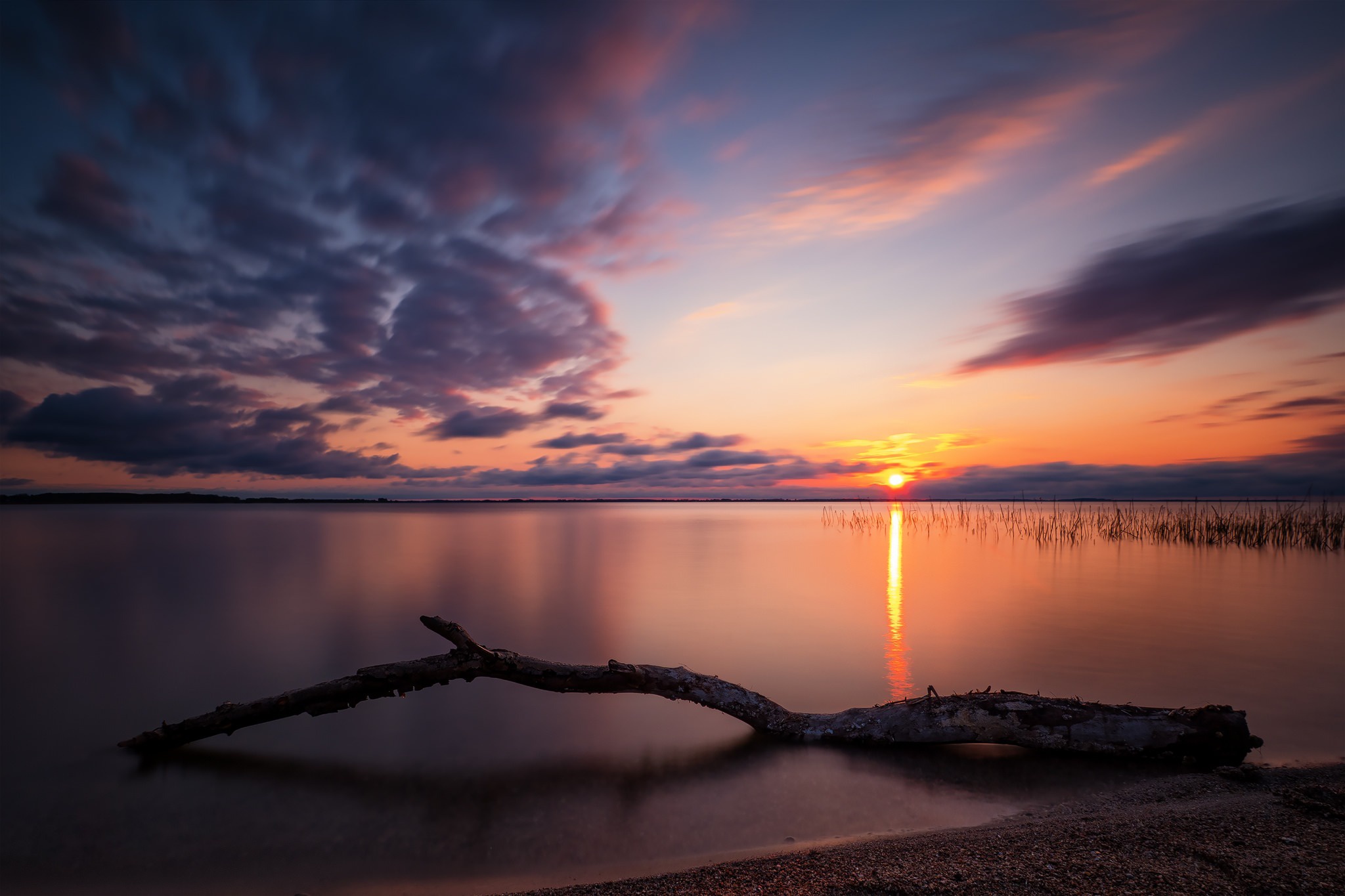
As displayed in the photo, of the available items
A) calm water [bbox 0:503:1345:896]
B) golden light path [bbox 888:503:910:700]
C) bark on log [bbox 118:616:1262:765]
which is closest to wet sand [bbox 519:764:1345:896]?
calm water [bbox 0:503:1345:896]

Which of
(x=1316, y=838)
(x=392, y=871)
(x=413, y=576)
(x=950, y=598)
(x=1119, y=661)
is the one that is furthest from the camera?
(x=413, y=576)

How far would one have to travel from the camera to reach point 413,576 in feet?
79.3

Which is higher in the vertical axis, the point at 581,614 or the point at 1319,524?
the point at 1319,524

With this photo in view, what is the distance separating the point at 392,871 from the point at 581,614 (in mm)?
12498

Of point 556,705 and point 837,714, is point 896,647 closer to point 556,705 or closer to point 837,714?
point 837,714

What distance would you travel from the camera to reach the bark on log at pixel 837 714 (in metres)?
6.25

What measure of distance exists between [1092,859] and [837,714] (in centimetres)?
325

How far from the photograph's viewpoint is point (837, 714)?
7117 millimetres

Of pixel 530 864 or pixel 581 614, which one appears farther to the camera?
pixel 581 614

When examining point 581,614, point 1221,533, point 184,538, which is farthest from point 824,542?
point 184,538

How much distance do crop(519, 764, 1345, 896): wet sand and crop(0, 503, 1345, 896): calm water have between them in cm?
76

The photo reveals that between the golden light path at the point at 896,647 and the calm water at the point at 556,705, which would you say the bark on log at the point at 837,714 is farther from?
the golden light path at the point at 896,647

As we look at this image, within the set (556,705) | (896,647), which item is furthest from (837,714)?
(896,647)

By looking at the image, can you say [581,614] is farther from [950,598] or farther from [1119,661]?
[1119,661]
